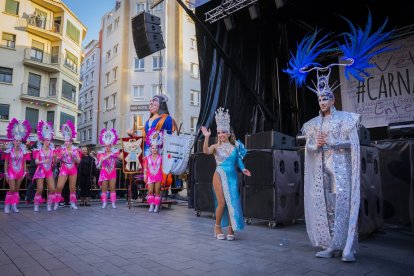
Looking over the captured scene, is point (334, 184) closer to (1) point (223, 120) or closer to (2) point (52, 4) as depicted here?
(1) point (223, 120)

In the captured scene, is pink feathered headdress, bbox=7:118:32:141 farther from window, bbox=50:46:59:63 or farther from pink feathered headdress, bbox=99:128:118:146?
window, bbox=50:46:59:63

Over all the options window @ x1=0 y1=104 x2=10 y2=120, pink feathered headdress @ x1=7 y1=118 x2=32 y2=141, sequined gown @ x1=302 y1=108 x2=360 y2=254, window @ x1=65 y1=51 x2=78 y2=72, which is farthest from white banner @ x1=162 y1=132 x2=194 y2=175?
window @ x1=65 y1=51 x2=78 y2=72

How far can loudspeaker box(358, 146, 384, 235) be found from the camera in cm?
467

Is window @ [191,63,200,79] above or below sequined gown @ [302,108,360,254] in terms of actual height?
above

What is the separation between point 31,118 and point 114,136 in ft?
73.4

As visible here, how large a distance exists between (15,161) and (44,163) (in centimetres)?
66

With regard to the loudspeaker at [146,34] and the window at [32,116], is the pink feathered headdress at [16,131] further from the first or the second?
the window at [32,116]

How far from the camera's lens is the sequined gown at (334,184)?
3.60 metres

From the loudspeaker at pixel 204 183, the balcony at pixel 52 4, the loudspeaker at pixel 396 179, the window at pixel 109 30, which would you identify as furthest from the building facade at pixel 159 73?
the loudspeaker at pixel 396 179

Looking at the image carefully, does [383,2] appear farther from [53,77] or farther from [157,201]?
[53,77]

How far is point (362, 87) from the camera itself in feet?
25.5

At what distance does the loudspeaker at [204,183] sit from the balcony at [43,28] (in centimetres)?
2742

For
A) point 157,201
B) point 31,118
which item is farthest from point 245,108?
point 31,118

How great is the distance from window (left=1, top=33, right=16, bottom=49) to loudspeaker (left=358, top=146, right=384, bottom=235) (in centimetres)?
3007
